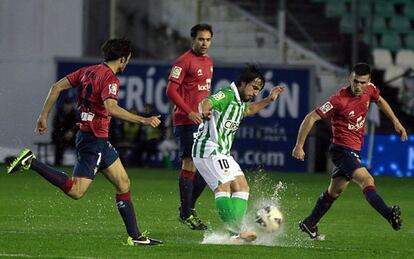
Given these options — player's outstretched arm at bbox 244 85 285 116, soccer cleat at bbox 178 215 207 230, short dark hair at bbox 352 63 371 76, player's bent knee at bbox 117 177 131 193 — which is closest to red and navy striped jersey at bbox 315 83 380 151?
short dark hair at bbox 352 63 371 76

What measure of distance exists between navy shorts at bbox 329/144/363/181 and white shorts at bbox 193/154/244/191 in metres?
1.50

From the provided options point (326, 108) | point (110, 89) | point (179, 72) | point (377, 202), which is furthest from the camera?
point (179, 72)

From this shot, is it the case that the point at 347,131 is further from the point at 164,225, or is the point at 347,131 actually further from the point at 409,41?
the point at 409,41

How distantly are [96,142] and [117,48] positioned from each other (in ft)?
2.88

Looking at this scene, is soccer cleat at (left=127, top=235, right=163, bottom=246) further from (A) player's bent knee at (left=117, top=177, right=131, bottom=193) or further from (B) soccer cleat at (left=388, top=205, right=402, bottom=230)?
(B) soccer cleat at (left=388, top=205, right=402, bottom=230)

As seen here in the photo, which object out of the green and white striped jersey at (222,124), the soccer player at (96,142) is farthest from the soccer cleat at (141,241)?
the green and white striped jersey at (222,124)

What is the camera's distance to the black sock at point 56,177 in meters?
12.3

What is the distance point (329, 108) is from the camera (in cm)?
1352

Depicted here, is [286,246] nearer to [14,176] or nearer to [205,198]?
[205,198]

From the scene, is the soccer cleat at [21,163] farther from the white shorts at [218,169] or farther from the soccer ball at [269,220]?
the soccer ball at [269,220]

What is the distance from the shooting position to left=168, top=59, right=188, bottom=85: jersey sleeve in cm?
1466

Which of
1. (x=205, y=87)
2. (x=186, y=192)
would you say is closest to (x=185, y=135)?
(x=205, y=87)

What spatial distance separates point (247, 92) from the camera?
12.4m

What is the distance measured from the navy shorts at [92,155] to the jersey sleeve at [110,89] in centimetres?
57
